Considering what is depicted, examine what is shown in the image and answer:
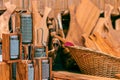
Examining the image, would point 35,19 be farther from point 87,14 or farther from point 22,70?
point 22,70

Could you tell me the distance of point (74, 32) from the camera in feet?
9.33

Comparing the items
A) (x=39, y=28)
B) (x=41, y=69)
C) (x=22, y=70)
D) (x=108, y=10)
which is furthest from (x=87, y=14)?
(x=22, y=70)

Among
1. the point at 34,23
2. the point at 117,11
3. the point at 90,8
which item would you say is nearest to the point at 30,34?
the point at 34,23

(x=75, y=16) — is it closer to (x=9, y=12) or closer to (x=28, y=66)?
(x=9, y=12)

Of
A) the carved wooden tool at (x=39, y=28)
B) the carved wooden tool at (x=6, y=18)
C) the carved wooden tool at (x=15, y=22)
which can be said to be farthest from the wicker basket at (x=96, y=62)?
the carved wooden tool at (x=6, y=18)

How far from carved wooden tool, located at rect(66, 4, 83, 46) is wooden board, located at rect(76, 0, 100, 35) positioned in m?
0.07

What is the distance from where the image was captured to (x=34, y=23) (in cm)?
280

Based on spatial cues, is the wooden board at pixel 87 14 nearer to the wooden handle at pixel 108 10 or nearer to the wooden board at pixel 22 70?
the wooden handle at pixel 108 10

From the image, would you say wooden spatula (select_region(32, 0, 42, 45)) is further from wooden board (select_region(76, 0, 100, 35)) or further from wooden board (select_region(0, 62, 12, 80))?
wooden board (select_region(0, 62, 12, 80))

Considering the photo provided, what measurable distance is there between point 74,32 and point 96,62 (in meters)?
0.45

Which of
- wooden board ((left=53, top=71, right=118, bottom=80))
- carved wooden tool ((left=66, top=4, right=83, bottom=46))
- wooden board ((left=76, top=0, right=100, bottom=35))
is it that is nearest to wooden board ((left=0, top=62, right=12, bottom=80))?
wooden board ((left=53, top=71, right=118, bottom=80))

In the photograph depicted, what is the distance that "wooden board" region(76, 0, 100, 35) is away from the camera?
9.64 ft

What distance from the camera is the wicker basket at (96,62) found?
2438 millimetres

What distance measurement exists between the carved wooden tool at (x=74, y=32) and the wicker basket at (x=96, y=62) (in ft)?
0.74
